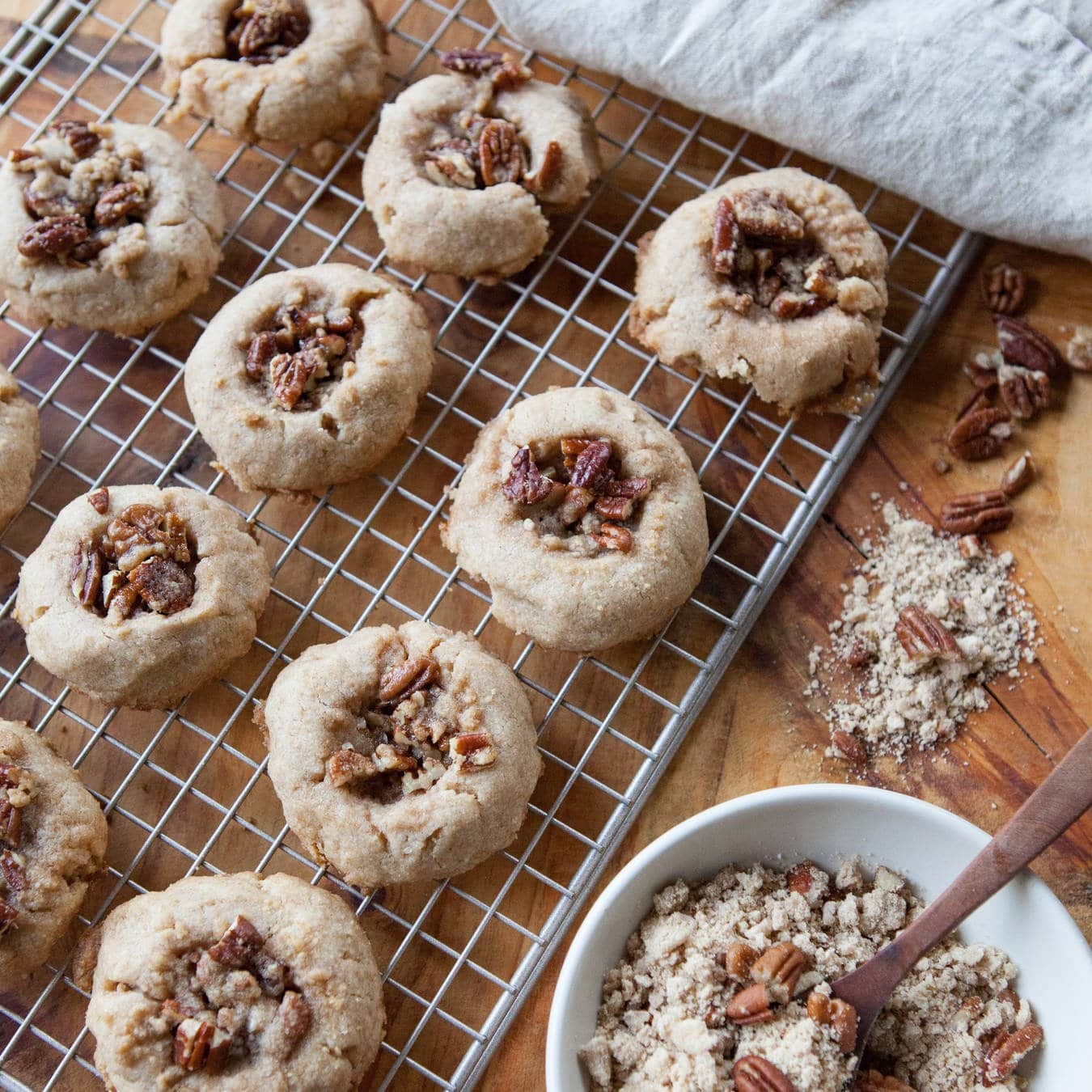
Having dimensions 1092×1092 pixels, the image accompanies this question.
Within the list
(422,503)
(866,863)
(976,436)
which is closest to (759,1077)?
(866,863)

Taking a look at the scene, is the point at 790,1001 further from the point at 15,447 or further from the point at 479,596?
the point at 15,447

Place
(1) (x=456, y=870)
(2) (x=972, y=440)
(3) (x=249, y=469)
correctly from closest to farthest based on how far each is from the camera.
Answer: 1. (1) (x=456, y=870)
2. (3) (x=249, y=469)
3. (2) (x=972, y=440)

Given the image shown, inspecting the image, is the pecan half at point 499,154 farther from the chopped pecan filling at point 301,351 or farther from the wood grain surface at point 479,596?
the chopped pecan filling at point 301,351

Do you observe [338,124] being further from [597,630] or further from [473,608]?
[597,630]

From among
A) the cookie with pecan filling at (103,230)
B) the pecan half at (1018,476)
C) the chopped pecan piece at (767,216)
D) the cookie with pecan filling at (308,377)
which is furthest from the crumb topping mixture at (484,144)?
the pecan half at (1018,476)

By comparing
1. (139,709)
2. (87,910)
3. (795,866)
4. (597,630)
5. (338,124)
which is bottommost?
(87,910)

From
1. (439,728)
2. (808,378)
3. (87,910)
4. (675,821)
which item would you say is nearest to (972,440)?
(808,378)

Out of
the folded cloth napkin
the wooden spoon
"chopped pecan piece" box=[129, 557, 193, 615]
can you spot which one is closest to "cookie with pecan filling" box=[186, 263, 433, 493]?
"chopped pecan piece" box=[129, 557, 193, 615]
